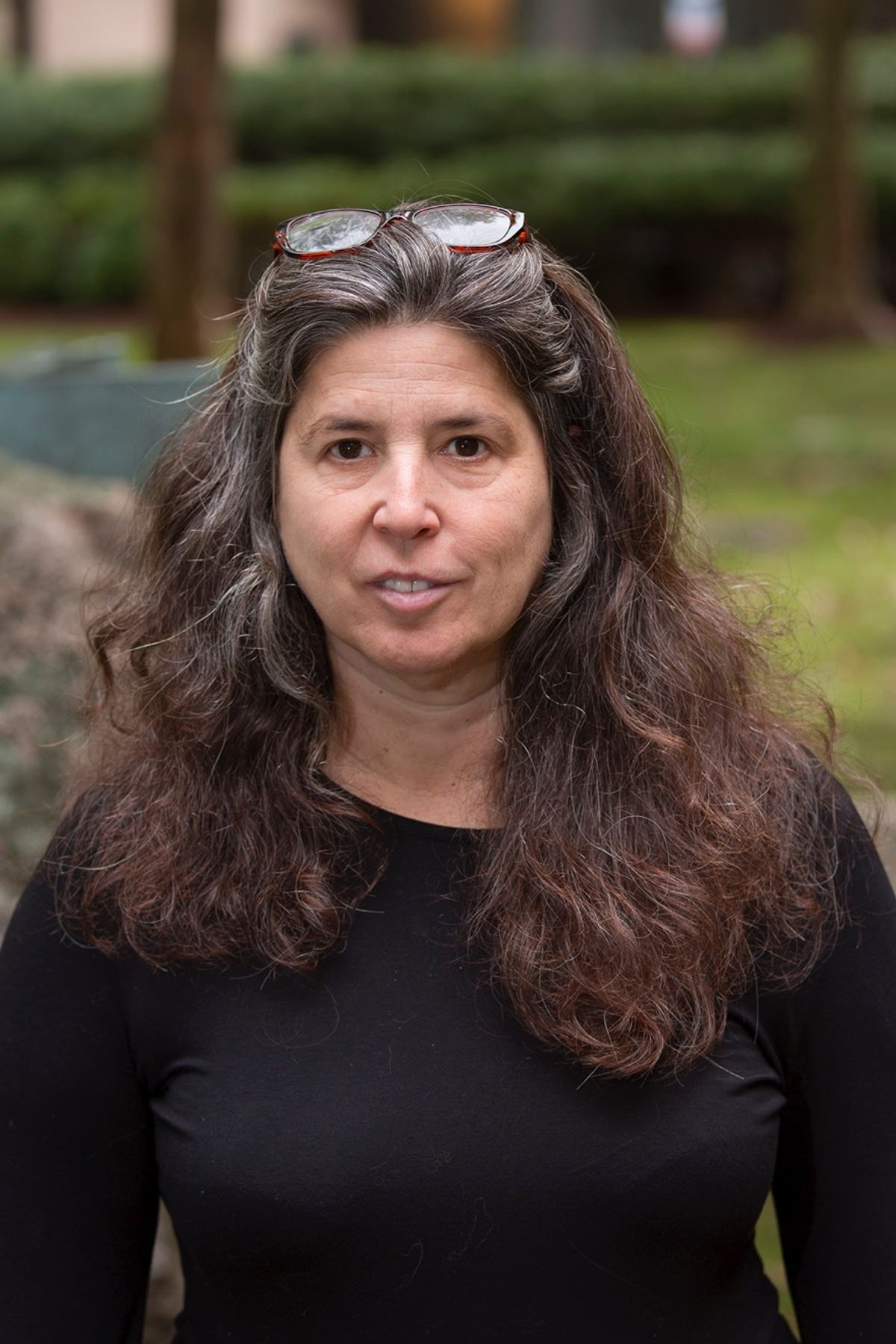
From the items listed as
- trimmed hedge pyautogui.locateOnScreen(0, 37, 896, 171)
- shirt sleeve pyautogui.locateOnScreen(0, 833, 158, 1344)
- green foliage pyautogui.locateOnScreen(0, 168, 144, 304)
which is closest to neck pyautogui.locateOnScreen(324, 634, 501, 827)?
shirt sleeve pyautogui.locateOnScreen(0, 833, 158, 1344)

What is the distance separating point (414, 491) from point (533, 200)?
591 inches

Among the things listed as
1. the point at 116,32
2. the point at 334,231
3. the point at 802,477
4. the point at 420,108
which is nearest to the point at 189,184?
the point at 802,477

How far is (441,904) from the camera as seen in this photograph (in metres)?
1.84

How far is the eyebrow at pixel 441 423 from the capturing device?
1.74 meters

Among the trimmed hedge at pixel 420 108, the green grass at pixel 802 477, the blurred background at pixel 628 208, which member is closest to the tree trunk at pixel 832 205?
the blurred background at pixel 628 208

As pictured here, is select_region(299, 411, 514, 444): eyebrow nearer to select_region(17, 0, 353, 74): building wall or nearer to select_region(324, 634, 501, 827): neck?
select_region(324, 634, 501, 827): neck

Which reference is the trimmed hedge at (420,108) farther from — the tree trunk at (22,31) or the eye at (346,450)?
the eye at (346,450)

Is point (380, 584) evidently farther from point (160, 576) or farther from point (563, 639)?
point (160, 576)

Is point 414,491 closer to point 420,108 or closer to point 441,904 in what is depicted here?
point 441,904

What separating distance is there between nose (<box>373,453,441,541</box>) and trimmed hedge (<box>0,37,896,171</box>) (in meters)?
16.6

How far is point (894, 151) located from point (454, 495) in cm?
1545

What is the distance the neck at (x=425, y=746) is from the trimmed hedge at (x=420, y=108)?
1654cm

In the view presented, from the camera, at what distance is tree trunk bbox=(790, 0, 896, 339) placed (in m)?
13.0

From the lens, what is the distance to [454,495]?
5.70 feet
